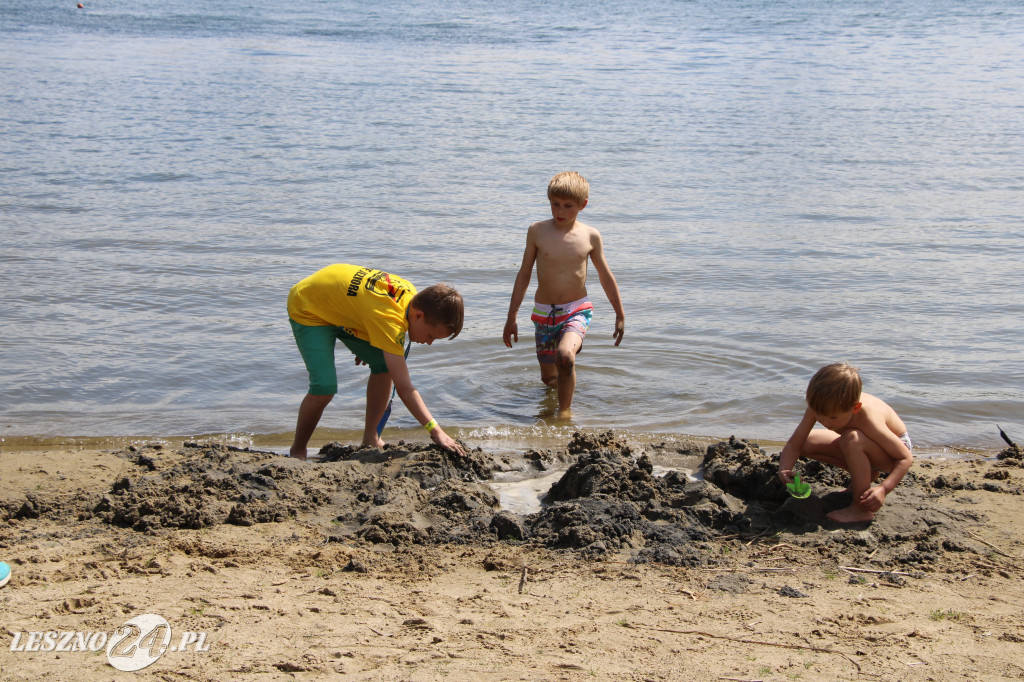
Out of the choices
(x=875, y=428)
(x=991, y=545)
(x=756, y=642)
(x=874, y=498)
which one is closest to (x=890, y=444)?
(x=875, y=428)

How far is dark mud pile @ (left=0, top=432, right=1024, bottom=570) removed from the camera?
13.0 ft

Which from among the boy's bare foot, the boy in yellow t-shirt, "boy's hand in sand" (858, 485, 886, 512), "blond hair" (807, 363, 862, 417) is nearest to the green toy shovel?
the boy's bare foot

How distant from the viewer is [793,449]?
4.33m

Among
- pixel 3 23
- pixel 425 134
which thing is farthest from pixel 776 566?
pixel 3 23

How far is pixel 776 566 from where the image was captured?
12.3 ft

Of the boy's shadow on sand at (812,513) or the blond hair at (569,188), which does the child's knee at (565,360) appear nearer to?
the blond hair at (569,188)

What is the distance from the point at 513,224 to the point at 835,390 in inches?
298

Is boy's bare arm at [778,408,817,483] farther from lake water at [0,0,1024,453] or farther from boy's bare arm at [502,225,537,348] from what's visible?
boy's bare arm at [502,225,537,348]

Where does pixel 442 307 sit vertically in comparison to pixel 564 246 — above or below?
below

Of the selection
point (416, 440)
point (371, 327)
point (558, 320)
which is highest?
point (371, 327)

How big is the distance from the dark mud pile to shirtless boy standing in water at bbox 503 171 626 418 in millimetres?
1503

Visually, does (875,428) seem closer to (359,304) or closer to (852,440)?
(852,440)

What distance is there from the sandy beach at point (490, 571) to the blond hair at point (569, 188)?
1919 mm

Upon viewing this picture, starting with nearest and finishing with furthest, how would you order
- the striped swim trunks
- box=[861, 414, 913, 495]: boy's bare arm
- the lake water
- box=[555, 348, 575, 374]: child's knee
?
box=[861, 414, 913, 495]: boy's bare arm < box=[555, 348, 575, 374]: child's knee < the striped swim trunks < the lake water
